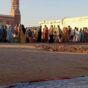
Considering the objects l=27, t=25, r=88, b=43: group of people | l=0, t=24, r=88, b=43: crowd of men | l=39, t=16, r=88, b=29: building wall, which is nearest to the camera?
l=0, t=24, r=88, b=43: crowd of men

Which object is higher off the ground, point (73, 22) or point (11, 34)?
point (73, 22)

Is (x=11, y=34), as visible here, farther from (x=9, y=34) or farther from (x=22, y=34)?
(x=22, y=34)

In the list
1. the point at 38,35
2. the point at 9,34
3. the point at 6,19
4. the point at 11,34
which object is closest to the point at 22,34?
the point at 11,34

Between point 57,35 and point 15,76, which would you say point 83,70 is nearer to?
point 15,76

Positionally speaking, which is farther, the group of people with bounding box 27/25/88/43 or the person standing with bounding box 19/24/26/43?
the group of people with bounding box 27/25/88/43

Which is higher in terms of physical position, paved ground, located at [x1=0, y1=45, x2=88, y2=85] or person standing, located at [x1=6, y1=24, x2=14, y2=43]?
person standing, located at [x1=6, y1=24, x2=14, y2=43]

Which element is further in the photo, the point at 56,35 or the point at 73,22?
the point at 73,22

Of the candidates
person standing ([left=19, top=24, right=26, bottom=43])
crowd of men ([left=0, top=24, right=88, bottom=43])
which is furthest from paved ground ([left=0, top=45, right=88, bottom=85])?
person standing ([left=19, top=24, right=26, bottom=43])

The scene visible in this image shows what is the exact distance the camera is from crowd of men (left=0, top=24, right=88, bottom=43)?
28.9 metres

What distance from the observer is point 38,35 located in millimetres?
31188

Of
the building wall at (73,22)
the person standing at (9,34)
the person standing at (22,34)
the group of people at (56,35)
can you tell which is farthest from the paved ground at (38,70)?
the building wall at (73,22)

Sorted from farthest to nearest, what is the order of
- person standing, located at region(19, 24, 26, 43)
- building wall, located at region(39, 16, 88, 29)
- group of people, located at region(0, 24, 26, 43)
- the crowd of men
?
1. building wall, located at region(39, 16, 88, 29)
2. person standing, located at region(19, 24, 26, 43)
3. the crowd of men
4. group of people, located at region(0, 24, 26, 43)

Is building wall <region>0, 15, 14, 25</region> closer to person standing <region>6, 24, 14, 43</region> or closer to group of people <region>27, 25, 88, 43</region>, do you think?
group of people <region>27, 25, 88, 43</region>

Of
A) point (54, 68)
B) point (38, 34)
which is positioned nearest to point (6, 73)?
point (54, 68)
